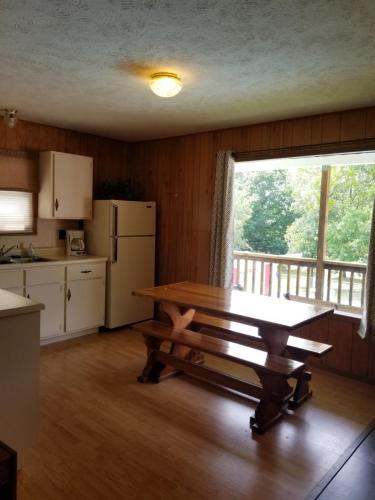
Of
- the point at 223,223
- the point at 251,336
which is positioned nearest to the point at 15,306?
the point at 251,336

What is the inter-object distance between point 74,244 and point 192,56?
280 cm

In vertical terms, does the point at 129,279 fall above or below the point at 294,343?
above

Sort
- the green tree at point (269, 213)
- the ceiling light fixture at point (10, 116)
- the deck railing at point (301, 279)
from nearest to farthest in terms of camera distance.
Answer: the ceiling light fixture at point (10, 116), the deck railing at point (301, 279), the green tree at point (269, 213)

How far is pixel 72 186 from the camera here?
434 centimetres

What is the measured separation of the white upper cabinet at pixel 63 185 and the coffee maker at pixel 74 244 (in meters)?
0.24

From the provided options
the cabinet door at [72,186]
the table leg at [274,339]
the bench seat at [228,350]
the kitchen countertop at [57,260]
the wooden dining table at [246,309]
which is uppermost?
the cabinet door at [72,186]

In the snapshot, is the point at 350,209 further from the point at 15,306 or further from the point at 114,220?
the point at 15,306

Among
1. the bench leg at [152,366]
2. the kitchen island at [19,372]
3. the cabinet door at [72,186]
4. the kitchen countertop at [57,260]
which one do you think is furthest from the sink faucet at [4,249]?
the kitchen island at [19,372]

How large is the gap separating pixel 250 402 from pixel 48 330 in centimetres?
216

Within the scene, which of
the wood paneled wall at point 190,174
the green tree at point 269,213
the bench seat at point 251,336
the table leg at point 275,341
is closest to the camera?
the table leg at point 275,341

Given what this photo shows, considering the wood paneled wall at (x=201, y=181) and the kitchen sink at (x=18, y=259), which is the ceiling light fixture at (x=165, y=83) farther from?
the kitchen sink at (x=18, y=259)

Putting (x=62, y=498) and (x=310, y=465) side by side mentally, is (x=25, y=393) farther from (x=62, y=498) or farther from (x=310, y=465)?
(x=310, y=465)

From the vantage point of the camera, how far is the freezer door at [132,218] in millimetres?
4398

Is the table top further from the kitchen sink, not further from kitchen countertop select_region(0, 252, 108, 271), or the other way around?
the kitchen sink
